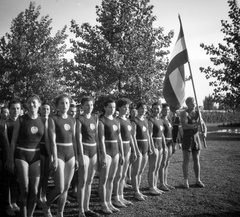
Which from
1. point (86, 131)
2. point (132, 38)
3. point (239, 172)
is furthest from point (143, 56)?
point (86, 131)

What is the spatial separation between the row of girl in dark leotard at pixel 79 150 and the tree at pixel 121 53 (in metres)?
4.98

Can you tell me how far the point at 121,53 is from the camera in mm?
11062

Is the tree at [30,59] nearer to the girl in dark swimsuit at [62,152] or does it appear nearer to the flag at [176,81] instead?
the flag at [176,81]

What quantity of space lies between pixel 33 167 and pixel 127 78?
799cm

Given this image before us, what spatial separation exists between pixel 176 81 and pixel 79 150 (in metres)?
4.14

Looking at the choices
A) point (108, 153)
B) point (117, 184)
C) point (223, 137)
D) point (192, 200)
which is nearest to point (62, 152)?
point (108, 153)

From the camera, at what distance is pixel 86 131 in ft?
14.7

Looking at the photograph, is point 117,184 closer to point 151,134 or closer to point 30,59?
point 151,134

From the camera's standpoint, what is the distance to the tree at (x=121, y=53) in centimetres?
1090

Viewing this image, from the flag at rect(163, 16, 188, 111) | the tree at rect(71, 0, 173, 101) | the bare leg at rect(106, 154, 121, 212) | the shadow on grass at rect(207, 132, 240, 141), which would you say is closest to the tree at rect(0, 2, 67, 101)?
the tree at rect(71, 0, 173, 101)

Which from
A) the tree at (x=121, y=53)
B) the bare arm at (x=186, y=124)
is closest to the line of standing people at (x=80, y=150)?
the bare arm at (x=186, y=124)

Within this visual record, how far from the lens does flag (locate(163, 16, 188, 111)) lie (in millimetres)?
7070

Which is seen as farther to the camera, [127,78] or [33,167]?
[127,78]

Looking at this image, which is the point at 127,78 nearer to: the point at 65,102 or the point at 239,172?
the point at 239,172
